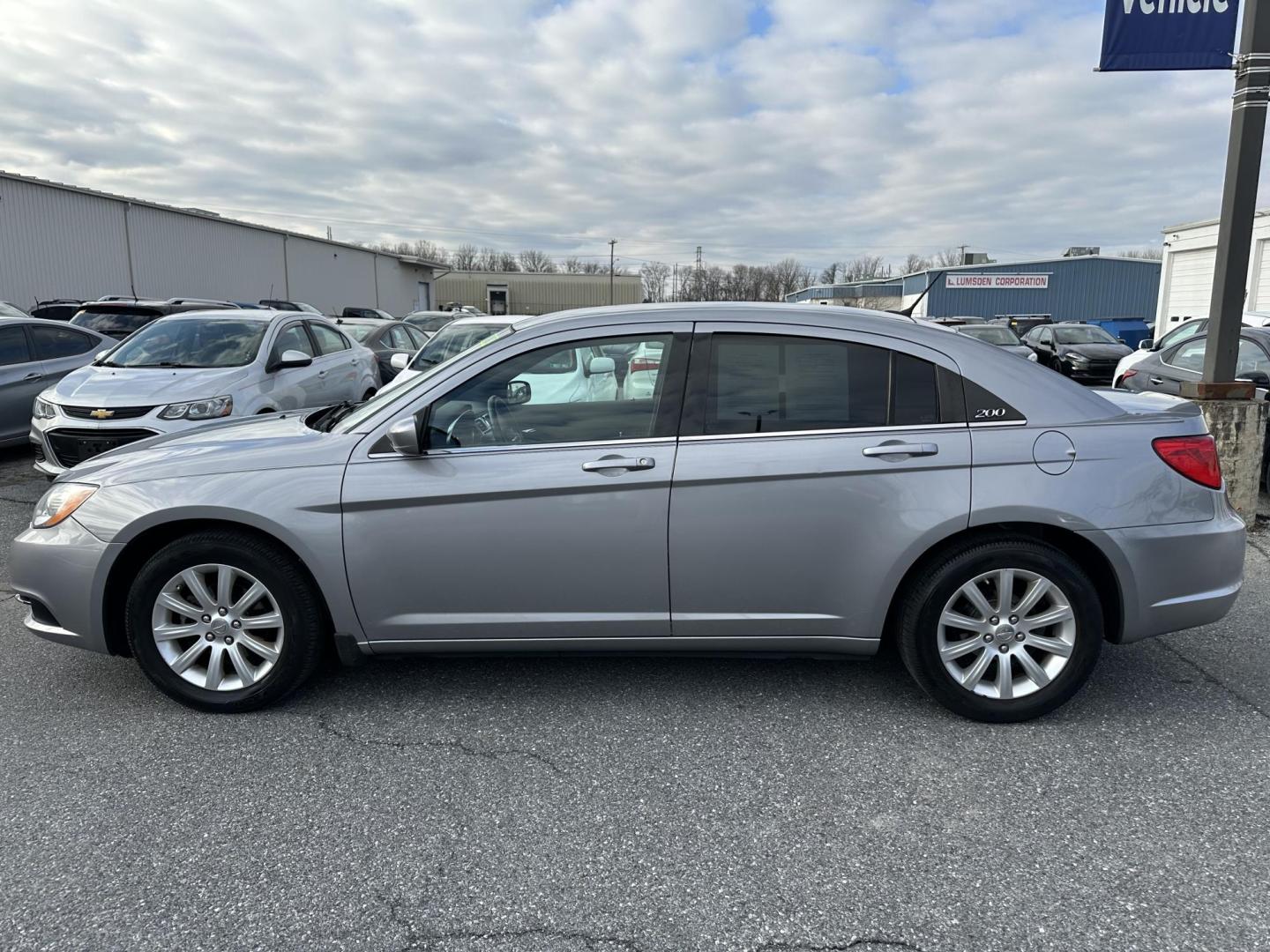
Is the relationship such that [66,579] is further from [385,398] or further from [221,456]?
[385,398]

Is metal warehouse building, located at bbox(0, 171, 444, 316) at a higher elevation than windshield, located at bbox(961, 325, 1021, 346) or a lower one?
higher

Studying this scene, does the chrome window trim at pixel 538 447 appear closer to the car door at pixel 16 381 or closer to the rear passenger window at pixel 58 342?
the car door at pixel 16 381

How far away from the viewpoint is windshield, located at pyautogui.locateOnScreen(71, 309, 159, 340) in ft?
40.3

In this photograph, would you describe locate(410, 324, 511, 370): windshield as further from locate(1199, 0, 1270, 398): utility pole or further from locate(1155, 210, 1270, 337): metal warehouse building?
locate(1155, 210, 1270, 337): metal warehouse building

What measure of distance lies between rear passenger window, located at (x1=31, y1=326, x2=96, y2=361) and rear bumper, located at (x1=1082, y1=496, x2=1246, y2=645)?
10594 millimetres

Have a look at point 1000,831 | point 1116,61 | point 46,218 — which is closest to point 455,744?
point 1000,831

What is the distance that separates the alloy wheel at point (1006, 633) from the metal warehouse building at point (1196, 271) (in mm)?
24107

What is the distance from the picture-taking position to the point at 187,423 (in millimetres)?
6996

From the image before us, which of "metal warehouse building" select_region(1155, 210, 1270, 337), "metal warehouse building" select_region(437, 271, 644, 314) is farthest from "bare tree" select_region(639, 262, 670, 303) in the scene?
"metal warehouse building" select_region(1155, 210, 1270, 337)

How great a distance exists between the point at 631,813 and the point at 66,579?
2.46 m

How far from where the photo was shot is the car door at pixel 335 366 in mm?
9170

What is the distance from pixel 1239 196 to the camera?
20.8 ft

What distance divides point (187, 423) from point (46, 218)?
24.6 m

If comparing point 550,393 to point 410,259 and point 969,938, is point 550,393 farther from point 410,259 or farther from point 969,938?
point 410,259
